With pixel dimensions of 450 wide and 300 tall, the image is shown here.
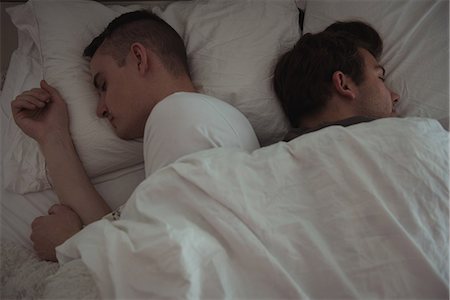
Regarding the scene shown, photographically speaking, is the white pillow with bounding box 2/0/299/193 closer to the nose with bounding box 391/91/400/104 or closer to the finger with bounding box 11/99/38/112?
the finger with bounding box 11/99/38/112

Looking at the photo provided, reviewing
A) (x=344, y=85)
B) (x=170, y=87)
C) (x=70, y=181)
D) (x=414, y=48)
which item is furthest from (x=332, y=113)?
(x=70, y=181)

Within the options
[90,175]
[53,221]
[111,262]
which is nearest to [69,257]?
[111,262]

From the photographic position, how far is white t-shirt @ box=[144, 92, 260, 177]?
81 cm

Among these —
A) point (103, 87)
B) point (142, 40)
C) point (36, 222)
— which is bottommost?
point (36, 222)

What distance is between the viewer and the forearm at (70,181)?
3.13ft

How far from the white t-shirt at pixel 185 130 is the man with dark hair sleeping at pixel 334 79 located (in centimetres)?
16

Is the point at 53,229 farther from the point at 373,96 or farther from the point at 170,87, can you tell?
the point at 373,96

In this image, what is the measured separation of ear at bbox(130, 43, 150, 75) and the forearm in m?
0.24

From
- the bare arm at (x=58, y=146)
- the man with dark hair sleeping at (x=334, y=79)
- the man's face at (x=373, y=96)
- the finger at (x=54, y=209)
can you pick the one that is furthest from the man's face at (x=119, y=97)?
the man's face at (x=373, y=96)

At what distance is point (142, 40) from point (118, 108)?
192 mm

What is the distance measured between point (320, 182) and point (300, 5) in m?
0.73

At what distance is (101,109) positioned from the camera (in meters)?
1.01

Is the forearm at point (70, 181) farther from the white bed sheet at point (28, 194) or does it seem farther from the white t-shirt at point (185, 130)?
the white t-shirt at point (185, 130)

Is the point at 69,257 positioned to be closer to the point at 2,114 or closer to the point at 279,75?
the point at 2,114
